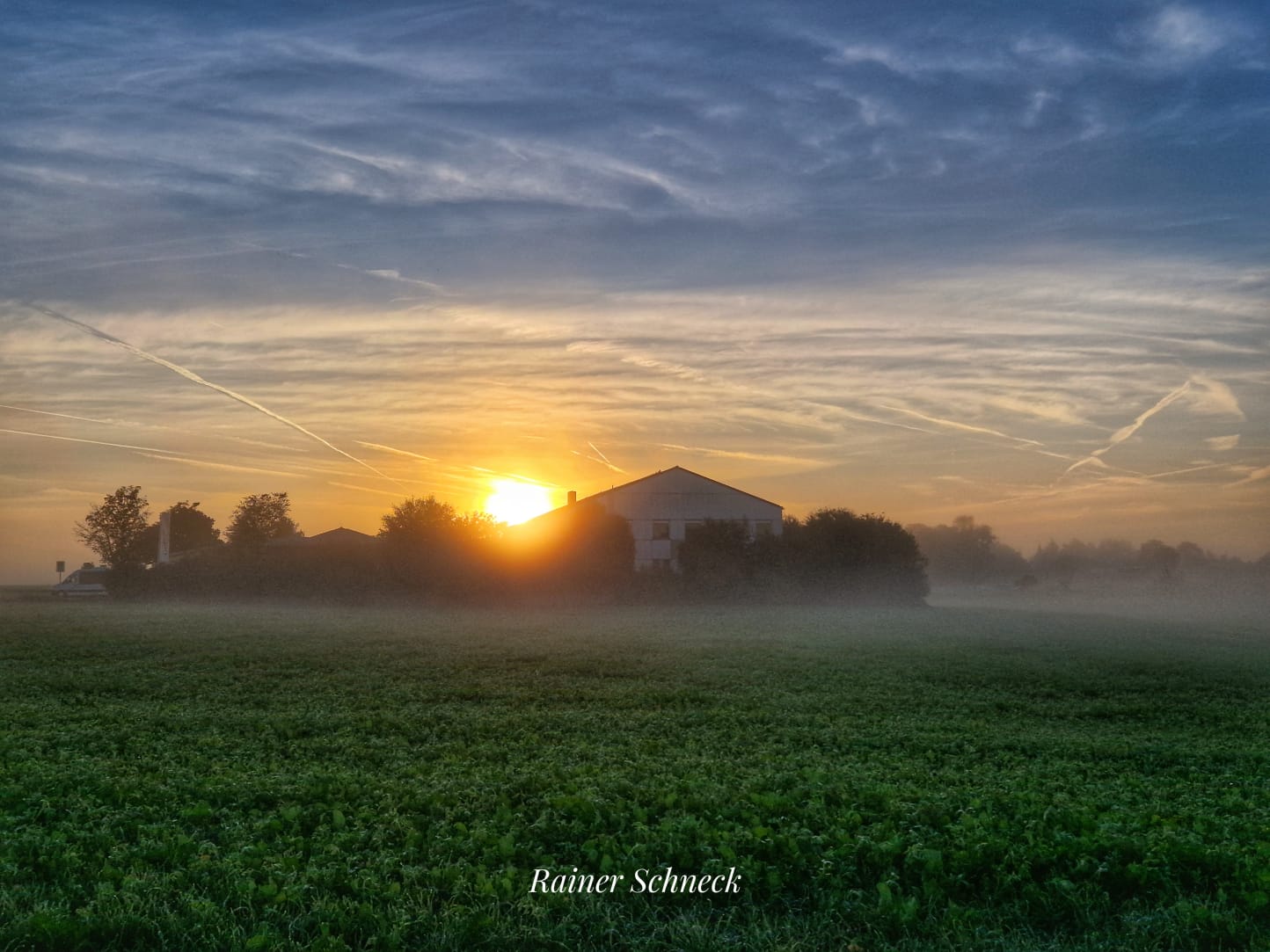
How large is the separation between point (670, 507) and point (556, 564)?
12.1 m

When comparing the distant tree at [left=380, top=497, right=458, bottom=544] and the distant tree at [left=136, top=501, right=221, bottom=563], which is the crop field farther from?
the distant tree at [left=136, top=501, right=221, bottom=563]

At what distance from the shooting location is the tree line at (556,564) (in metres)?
50.9

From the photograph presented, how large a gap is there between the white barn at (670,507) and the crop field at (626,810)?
1539 inches

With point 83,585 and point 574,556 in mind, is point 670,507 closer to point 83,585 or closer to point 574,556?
point 574,556

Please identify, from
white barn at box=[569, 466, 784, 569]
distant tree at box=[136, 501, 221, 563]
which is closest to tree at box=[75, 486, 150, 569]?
distant tree at box=[136, 501, 221, 563]

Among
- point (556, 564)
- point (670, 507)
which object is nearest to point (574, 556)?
point (556, 564)

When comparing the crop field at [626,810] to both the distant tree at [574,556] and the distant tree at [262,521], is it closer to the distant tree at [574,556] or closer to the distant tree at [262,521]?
the distant tree at [574,556]

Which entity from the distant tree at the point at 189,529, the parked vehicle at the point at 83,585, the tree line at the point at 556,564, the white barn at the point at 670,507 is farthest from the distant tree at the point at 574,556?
the distant tree at the point at 189,529

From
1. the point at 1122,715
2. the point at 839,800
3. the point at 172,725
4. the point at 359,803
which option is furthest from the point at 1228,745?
the point at 172,725

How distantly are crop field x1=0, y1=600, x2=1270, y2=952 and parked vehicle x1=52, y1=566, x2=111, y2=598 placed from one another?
4742cm

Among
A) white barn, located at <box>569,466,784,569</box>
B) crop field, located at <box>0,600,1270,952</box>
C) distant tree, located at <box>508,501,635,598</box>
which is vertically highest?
white barn, located at <box>569,466,784,569</box>

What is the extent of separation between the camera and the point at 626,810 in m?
9.15

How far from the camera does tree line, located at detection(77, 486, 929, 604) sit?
50906 millimetres

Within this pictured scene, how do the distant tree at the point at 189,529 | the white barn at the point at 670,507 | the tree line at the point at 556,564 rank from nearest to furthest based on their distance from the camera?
the tree line at the point at 556,564 → the white barn at the point at 670,507 → the distant tree at the point at 189,529
